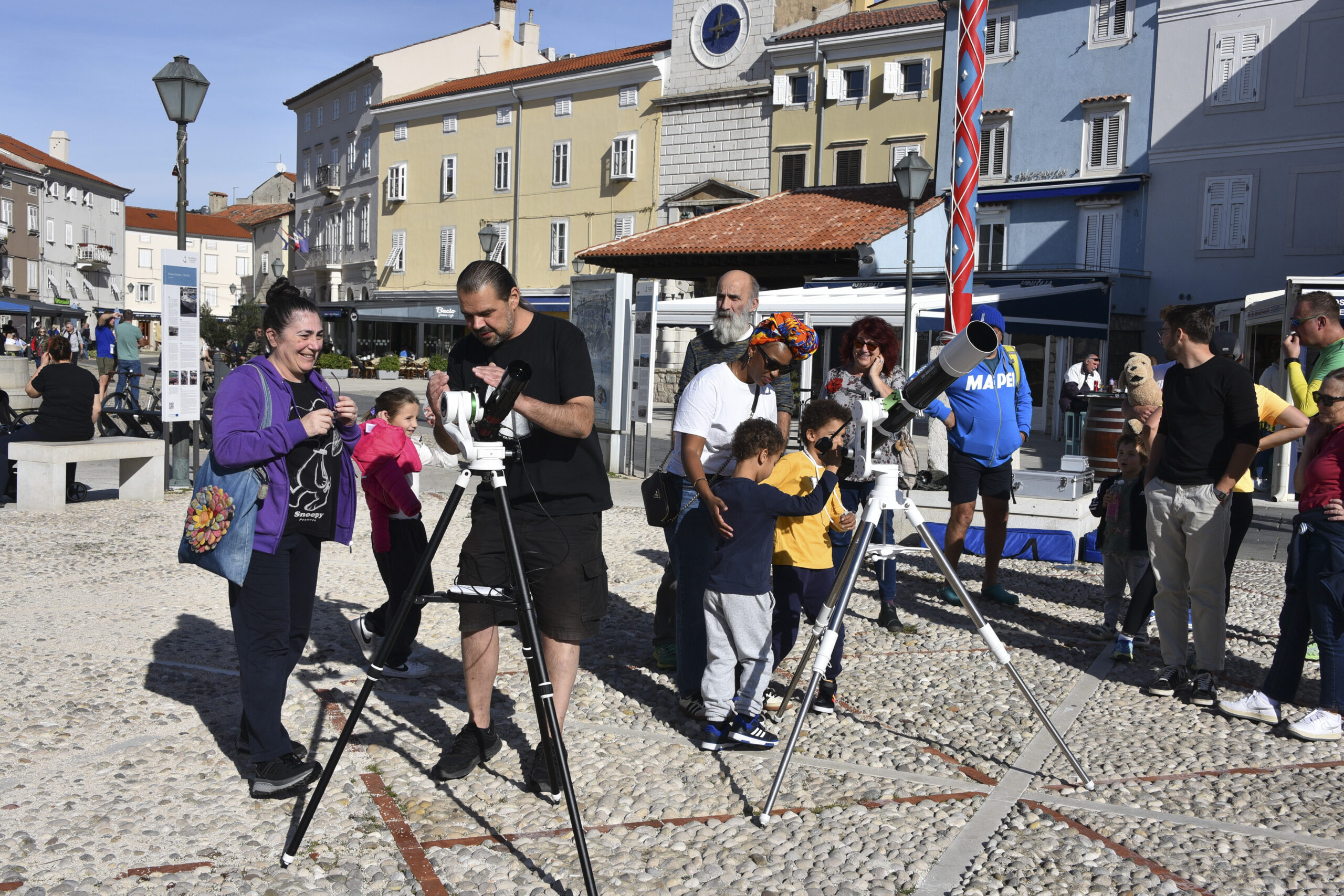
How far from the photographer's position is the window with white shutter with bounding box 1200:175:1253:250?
24.1 m

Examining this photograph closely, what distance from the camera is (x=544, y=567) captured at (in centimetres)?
373

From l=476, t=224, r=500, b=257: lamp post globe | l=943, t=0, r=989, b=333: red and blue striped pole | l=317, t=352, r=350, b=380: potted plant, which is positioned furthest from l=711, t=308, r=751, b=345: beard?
l=317, t=352, r=350, b=380: potted plant

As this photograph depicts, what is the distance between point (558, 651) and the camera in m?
3.75

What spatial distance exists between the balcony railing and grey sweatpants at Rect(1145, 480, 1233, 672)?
79.7 m

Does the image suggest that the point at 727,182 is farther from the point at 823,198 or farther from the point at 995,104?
the point at 995,104

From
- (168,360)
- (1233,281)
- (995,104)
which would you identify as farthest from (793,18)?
(168,360)

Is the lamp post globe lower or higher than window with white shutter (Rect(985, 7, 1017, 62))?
lower

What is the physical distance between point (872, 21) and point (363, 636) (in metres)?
28.2

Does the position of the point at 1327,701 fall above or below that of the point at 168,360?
below

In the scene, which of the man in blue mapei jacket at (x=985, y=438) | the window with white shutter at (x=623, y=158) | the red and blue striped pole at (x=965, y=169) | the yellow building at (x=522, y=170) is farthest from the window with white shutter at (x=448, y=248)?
the man in blue mapei jacket at (x=985, y=438)

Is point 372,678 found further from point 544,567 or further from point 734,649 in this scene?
point 734,649

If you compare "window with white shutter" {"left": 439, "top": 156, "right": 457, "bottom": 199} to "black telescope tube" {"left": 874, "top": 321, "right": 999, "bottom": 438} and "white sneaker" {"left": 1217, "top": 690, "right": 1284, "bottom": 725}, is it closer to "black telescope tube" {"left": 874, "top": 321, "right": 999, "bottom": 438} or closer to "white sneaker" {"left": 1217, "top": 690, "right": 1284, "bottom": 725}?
"white sneaker" {"left": 1217, "top": 690, "right": 1284, "bottom": 725}

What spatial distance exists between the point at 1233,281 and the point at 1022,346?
4.69m

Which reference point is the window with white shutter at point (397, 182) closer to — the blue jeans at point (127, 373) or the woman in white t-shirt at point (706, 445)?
the blue jeans at point (127, 373)
